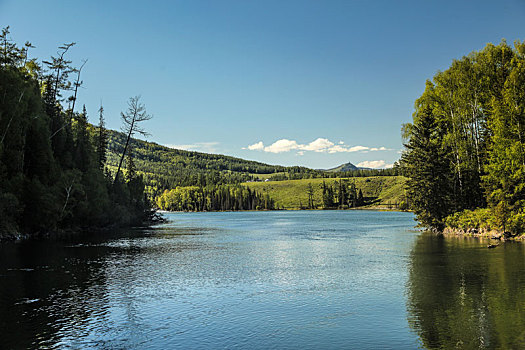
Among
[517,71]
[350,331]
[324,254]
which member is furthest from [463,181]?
[350,331]

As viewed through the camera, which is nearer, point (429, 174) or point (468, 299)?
point (468, 299)

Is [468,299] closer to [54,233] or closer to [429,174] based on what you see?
[429,174]

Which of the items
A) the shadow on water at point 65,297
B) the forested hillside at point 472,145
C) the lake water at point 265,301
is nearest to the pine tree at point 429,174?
the forested hillside at point 472,145

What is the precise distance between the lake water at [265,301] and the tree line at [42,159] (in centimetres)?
1759

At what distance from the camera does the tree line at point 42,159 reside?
50.0m

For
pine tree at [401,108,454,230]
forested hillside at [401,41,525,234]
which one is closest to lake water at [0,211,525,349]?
forested hillside at [401,41,525,234]

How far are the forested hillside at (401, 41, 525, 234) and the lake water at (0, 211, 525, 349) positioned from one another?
11724 millimetres

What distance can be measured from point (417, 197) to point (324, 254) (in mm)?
24012

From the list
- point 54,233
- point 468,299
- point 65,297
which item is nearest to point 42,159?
point 54,233

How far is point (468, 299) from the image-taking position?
65.5 ft

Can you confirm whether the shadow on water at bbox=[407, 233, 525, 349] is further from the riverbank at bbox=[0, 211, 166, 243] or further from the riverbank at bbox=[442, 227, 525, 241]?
the riverbank at bbox=[0, 211, 166, 243]

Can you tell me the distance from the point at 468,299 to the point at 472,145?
131 feet

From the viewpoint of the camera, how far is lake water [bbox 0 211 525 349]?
1503 centimetres

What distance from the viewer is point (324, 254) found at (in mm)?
39594
